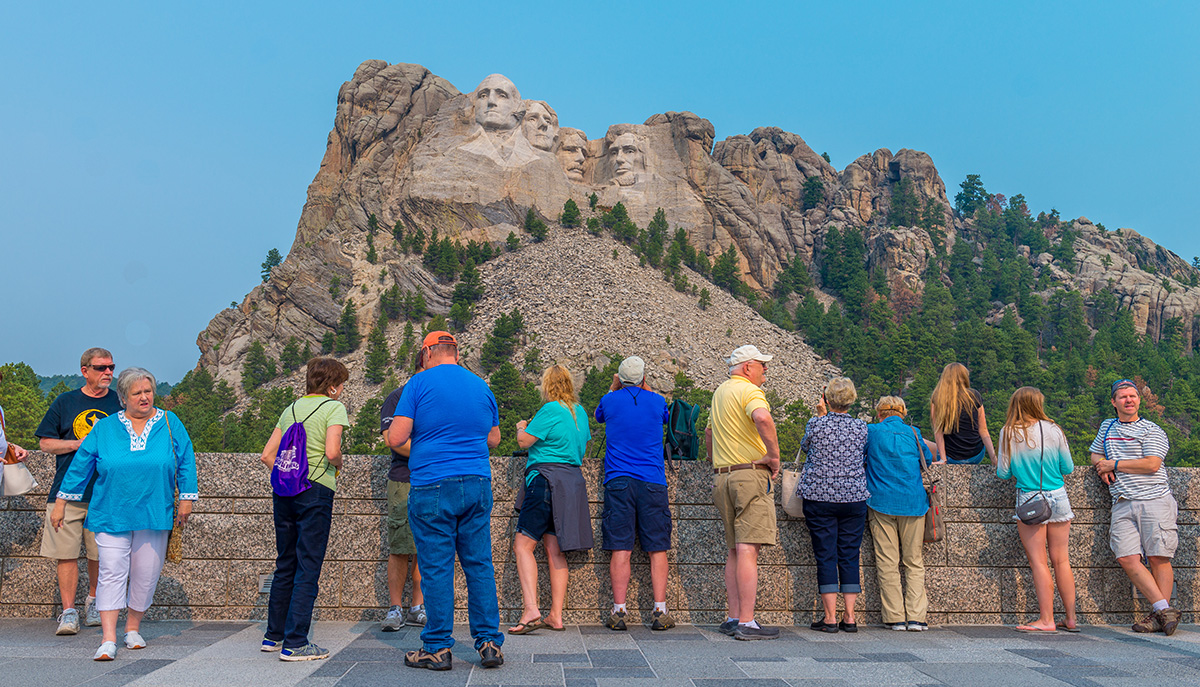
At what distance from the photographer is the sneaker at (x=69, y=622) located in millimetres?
6570

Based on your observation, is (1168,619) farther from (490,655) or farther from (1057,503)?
(490,655)

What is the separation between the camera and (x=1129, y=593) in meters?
7.85

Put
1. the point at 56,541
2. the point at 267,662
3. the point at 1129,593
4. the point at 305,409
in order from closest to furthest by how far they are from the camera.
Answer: the point at 267,662
the point at 305,409
the point at 56,541
the point at 1129,593

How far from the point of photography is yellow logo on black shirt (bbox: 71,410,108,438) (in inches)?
269

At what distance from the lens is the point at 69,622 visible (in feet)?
21.7

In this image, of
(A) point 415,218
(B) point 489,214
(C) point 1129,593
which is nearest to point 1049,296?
(B) point 489,214

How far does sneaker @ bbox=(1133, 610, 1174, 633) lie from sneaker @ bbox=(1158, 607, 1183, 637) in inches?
1.8

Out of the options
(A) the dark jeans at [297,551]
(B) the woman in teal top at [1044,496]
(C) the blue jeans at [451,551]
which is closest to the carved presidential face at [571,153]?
(B) the woman in teal top at [1044,496]

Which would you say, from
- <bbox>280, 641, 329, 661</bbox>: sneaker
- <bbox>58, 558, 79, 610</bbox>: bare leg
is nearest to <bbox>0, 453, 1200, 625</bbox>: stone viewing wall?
<bbox>58, 558, 79, 610</bbox>: bare leg

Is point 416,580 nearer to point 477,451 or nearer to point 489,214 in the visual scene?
point 477,451

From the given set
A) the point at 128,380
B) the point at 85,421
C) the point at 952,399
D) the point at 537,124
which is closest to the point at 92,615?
the point at 85,421

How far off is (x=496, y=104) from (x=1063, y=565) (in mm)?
99744

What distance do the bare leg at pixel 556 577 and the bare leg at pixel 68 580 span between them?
354cm

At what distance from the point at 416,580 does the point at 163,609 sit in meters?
2.12
